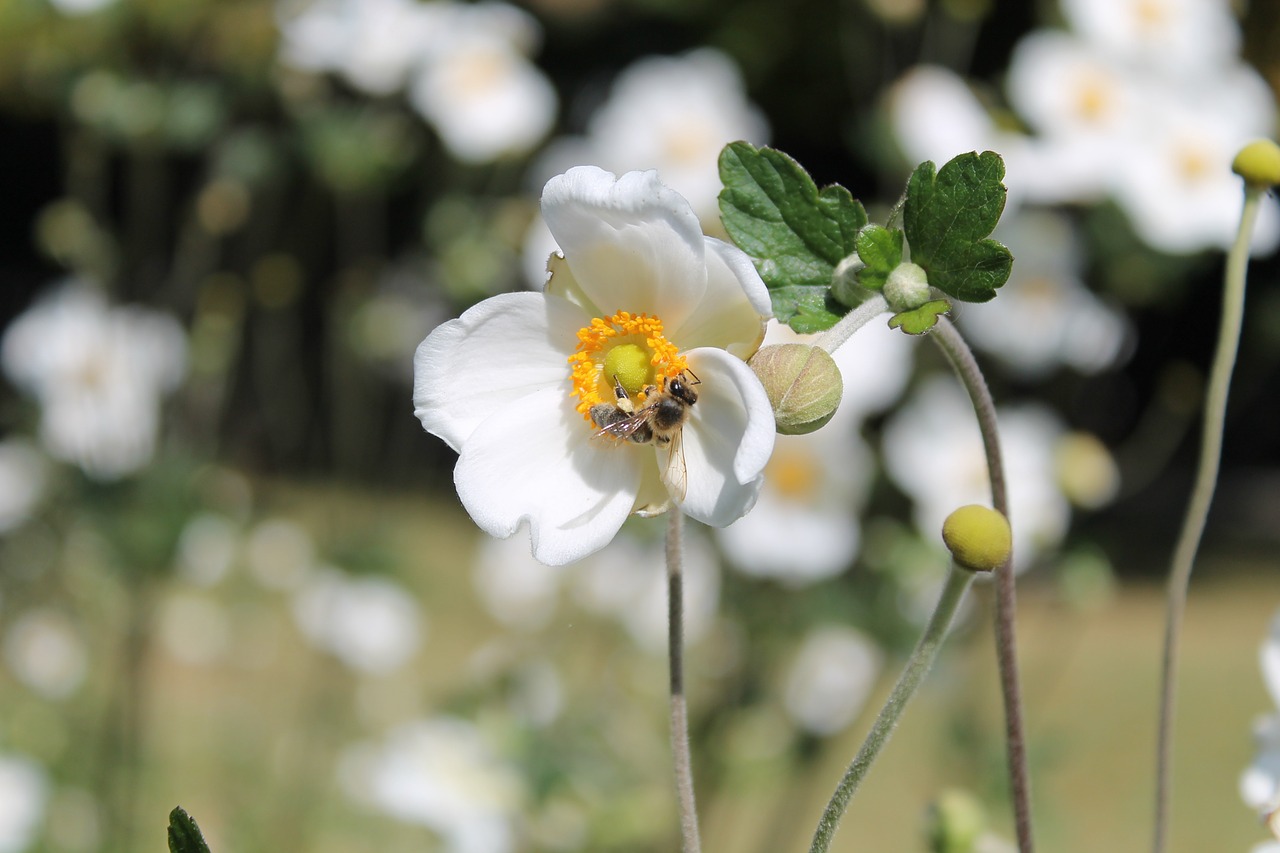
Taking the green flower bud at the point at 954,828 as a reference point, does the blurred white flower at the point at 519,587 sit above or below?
above

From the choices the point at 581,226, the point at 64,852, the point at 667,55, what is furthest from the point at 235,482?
the point at 667,55

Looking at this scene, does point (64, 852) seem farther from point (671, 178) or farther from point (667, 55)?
point (667, 55)

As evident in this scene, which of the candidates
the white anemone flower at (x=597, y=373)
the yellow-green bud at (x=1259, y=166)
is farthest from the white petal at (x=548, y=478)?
the yellow-green bud at (x=1259, y=166)

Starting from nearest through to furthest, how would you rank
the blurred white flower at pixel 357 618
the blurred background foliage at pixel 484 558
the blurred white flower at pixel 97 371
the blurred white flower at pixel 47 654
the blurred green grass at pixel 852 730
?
the blurred background foliage at pixel 484 558
the blurred green grass at pixel 852 730
the blurred white flower at pixel 97 371
the blurred white flower at pixel 357 618
the blurred white flower at pixel 47 654

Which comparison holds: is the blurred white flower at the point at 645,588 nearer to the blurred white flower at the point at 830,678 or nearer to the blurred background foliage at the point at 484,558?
the blurred background foliage at the point at 484,558

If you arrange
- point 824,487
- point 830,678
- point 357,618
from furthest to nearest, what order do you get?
point 357,618 < point 830,678 < point 824,487

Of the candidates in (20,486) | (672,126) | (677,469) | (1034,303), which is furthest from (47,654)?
(677,469)

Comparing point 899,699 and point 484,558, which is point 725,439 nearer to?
point 899,699

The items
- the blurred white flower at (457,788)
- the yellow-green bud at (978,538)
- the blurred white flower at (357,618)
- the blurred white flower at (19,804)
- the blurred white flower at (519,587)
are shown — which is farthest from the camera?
the blurred white flower at (519,587)
